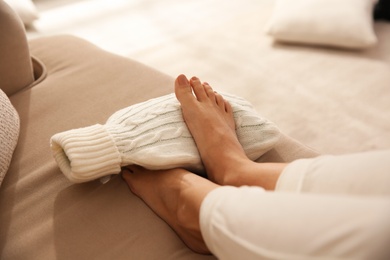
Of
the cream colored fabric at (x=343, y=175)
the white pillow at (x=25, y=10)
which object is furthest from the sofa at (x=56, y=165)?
the white pillow at (x=25, y=10)

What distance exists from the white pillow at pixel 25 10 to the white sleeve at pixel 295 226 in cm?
186

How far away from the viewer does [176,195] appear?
2.57 feet

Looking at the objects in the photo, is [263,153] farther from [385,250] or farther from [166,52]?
[166,52]

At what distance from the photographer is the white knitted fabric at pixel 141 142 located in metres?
0.80

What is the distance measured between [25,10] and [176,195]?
1.74m

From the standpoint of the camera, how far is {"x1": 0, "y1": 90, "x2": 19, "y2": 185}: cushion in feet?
2.71

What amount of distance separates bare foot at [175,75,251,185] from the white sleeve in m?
0.21

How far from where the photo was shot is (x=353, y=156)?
0.62 metres

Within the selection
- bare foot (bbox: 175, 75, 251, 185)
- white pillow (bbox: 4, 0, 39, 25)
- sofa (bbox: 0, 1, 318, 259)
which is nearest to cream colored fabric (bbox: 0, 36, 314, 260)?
sofa (bbox: 0, 1, 318, 259)

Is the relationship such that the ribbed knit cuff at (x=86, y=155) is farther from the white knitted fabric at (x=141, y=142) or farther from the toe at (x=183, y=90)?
the toe at (x=183, y=90)

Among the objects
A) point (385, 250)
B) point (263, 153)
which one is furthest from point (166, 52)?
point (385, 250)

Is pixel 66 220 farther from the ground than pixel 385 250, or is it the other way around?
pixel 385 250

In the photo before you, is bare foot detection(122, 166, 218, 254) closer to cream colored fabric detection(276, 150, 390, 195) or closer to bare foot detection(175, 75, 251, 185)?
bare foot detection(175, 75, 251, 185)

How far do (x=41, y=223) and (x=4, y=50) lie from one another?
547 millimetres
